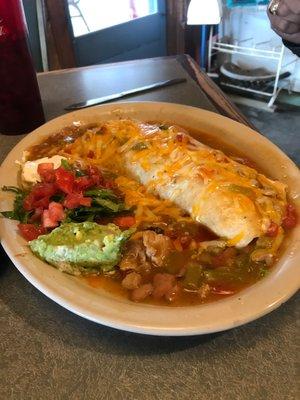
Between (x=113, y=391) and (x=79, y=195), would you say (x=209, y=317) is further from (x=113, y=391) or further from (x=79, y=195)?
(x=79, y=195)

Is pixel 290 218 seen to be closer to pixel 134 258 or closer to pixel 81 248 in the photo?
pixel 134 258

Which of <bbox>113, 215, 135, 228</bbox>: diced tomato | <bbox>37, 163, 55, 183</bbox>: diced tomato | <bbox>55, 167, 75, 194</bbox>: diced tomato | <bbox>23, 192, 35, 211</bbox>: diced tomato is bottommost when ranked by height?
<bbox>113, 215, 135, 228</bbox>: diced tomato

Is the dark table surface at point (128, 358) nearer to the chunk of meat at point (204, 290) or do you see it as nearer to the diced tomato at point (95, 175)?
the chunk of meat at point (204, 290)

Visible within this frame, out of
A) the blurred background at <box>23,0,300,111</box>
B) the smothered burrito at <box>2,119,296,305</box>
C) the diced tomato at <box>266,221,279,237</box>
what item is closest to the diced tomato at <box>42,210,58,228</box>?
the smothered burrito at <box>2,119,296,305</box>

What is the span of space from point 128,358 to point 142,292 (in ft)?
0.53

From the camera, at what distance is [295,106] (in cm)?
414

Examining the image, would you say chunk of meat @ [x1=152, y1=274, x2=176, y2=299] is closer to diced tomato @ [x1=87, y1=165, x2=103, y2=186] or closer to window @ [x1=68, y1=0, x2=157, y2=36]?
diced tomato @ [x1=87, y1=165, x2=103, y2=186]

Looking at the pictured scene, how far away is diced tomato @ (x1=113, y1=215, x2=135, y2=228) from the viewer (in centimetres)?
125

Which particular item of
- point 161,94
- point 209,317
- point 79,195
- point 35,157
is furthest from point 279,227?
point 161,94

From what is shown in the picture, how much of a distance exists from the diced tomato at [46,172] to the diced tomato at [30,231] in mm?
204

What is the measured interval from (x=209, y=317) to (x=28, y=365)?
450 mm

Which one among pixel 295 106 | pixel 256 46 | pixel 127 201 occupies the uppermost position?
pixel 127 201

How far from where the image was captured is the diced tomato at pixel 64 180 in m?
1.26

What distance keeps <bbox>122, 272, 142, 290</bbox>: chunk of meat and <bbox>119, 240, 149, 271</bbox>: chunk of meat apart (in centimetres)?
4
